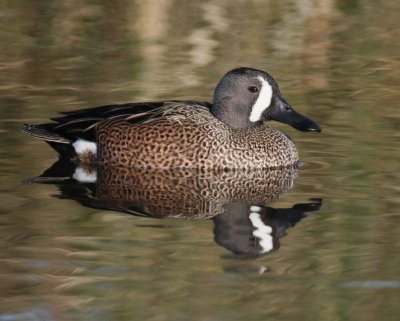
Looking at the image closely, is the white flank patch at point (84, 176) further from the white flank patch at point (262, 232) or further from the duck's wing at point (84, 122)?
the white flank patch at point (262, 232)

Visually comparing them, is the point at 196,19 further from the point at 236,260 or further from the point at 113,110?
the point at 236,260

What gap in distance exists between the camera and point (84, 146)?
11531mm

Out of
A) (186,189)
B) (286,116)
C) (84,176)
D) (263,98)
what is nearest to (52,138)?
(84,176)

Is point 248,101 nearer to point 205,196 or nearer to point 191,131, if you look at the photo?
point 191,131

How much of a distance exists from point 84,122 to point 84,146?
199mm

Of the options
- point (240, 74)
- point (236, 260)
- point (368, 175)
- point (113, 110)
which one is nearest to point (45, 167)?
point (113, 110)

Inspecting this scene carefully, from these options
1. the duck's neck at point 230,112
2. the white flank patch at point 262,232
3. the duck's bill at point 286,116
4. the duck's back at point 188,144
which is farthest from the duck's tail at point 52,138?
the white flank patch at point 262,232

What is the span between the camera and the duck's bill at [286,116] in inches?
448

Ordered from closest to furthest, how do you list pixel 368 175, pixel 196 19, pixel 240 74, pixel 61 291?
pixel 61 291
pixel 368 175
pixel 240 74
pixel 196 19

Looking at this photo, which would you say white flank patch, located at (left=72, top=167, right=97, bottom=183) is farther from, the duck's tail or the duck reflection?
the duck's tail

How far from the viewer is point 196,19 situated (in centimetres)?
1762

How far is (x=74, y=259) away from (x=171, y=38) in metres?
8.59

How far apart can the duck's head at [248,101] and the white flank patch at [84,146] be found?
1.01 metres

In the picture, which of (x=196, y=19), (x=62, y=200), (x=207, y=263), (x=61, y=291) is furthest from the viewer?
(x=196, y=19)
